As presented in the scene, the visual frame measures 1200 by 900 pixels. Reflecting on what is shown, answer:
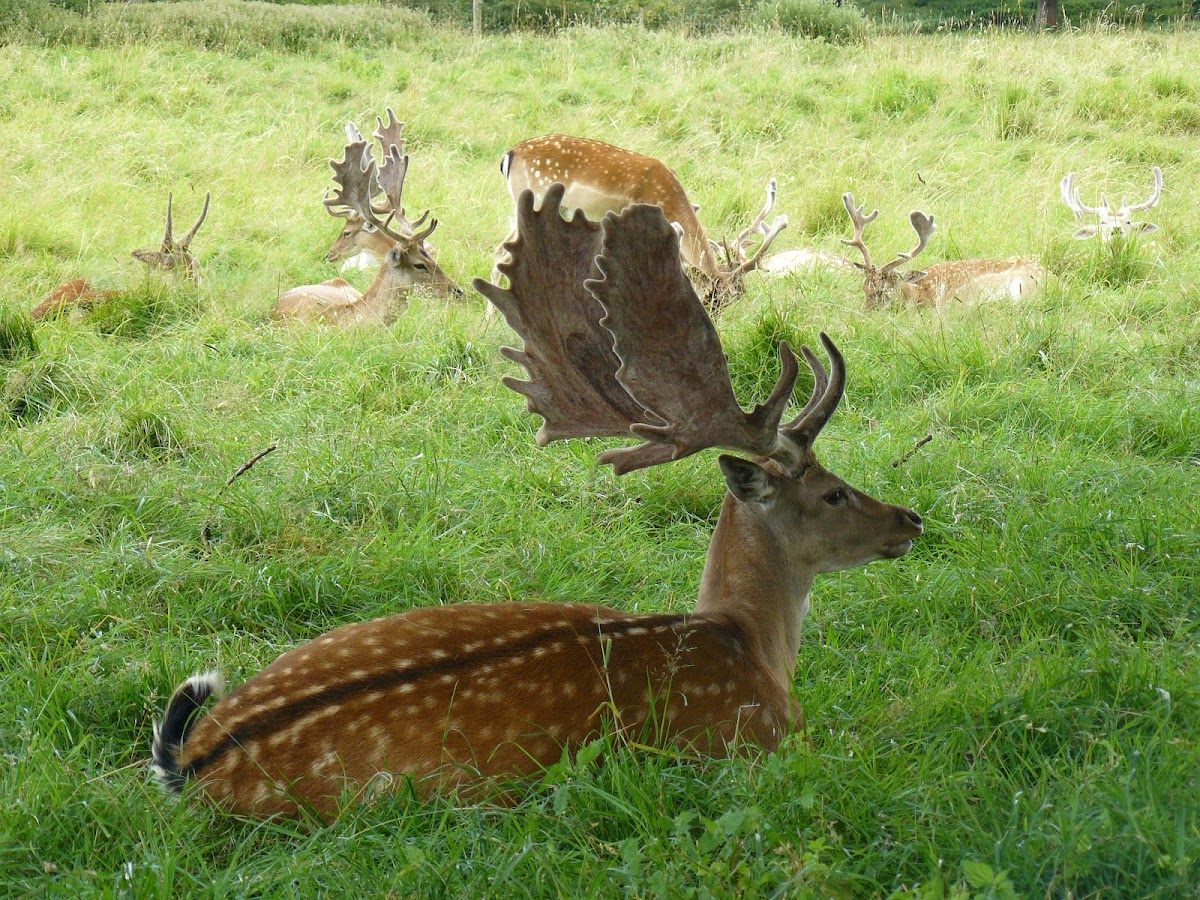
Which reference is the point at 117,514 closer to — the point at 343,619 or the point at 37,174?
the point at 343,619

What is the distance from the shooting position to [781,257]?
9.45m

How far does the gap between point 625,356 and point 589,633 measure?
0.66 metres

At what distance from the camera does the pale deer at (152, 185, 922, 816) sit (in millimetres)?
2521

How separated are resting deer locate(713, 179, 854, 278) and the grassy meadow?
13.4 inches

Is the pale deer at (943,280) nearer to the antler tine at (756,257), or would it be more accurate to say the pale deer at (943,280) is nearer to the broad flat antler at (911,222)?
the broad flat antler at (911,222)

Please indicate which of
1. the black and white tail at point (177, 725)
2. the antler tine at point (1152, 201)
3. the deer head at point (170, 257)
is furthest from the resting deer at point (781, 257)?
the black and white tail at point (177, 725)

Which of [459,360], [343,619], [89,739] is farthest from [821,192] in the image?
[89,739]

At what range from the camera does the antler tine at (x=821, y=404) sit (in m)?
3.18

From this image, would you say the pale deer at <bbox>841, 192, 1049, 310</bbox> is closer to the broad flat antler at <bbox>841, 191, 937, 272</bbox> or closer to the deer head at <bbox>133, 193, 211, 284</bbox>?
the broad flat antler at <bbox>841, 191, 937, 272</bbox>

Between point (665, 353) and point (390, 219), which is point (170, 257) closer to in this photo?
point (390, 219)

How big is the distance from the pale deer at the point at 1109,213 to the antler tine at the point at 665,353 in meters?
6.14

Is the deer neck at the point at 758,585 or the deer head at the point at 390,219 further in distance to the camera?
the deer head at the point at 390,219

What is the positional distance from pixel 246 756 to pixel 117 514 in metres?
1.93

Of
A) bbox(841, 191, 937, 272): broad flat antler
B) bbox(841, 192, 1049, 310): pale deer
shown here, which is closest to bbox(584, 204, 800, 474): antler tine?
bbox(841, 192, 1049, 310): pale deer
